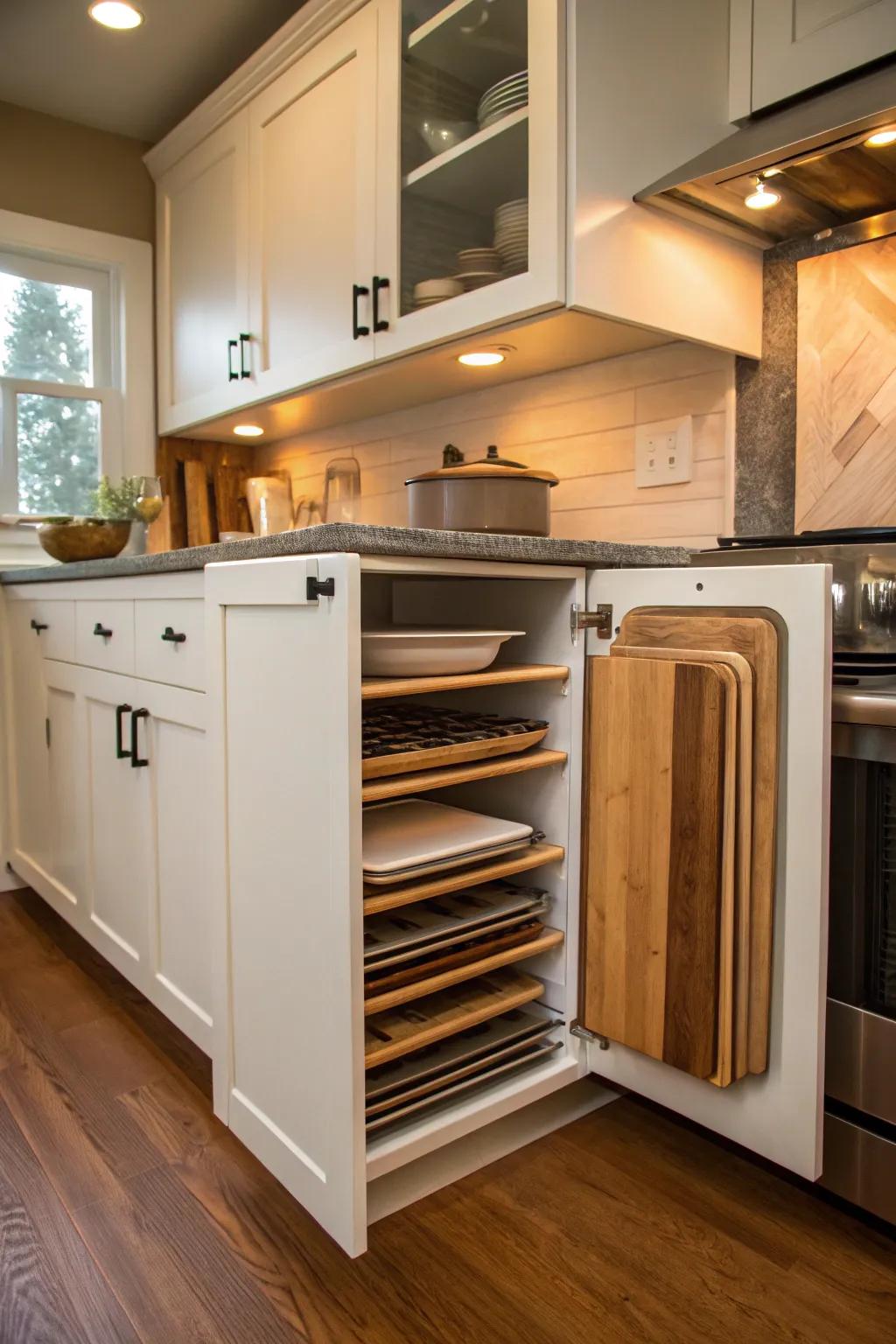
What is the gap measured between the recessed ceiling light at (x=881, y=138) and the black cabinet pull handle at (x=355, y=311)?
90 centimetres

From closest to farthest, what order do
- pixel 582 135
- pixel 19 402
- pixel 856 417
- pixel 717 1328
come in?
pixel 717 1328 → pixel 582 135 → pixel 856 417 → pixel 19 402

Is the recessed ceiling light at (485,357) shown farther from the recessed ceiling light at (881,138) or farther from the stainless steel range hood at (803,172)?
the recessed ceiling light at (881,138)

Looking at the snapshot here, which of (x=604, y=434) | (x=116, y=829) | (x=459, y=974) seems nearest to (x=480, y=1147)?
(x=459, y=974)

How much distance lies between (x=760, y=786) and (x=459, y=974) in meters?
0.49

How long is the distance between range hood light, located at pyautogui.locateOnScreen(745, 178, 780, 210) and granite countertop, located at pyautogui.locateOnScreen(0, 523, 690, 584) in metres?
0.56

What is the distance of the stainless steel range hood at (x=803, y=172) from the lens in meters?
1.20

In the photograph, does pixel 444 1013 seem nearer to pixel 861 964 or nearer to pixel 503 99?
pixel 861 964

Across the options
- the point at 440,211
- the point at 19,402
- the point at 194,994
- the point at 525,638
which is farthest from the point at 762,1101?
the point at 19,402

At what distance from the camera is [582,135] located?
1.37m

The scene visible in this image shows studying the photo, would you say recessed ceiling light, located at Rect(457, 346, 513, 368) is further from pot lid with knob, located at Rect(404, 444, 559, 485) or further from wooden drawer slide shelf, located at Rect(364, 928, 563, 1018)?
wooden drawer slide shelf, located at Rect(364, 928, 563, 1018)

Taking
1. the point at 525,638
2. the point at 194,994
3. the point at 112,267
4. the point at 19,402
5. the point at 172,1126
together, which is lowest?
Result: the point at 172,1126

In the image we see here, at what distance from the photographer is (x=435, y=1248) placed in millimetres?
1167

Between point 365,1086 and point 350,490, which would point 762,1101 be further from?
point 350,490

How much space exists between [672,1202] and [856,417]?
123 centimetres
